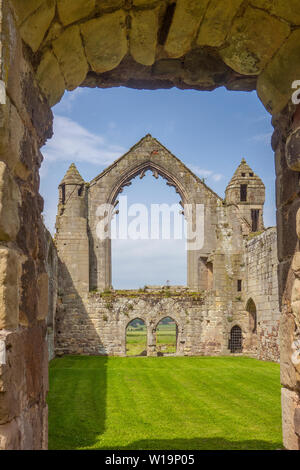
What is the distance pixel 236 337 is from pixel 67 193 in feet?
29.2

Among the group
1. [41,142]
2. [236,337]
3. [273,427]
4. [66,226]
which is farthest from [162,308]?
[41,142]

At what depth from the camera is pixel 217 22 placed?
2.70 metres

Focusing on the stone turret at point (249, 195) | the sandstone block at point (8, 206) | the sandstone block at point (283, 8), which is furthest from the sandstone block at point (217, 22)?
the stone turret at point (249, 195)

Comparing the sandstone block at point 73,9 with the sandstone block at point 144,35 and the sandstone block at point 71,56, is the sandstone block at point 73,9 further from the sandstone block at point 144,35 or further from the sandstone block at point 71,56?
the sandstone block at point 144,35

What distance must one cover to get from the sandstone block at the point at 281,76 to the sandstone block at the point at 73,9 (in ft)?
3.59

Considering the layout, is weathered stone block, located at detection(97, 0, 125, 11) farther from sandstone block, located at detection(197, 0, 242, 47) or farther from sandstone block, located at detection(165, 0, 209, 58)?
sandstone block, located at detection(197, 0, 242, 47)

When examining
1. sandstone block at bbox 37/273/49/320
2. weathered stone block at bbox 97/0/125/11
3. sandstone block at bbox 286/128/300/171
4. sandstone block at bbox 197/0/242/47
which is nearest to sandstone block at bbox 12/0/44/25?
weathered stone block at bbox 97/0/125/11

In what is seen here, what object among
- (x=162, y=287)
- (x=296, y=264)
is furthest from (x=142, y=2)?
(x=162, y=287)

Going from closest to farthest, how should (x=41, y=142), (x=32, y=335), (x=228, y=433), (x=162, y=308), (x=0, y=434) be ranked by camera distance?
(x=0, y=434), (x=32, y=335), (x=41, y=142), (x=228, y=433), (x=162, y=308)

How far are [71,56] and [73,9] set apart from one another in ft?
0.96

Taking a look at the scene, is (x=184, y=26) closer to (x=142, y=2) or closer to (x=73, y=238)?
(x=142, y=2)

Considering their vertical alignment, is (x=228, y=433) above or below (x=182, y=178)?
below

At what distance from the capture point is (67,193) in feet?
63.8
